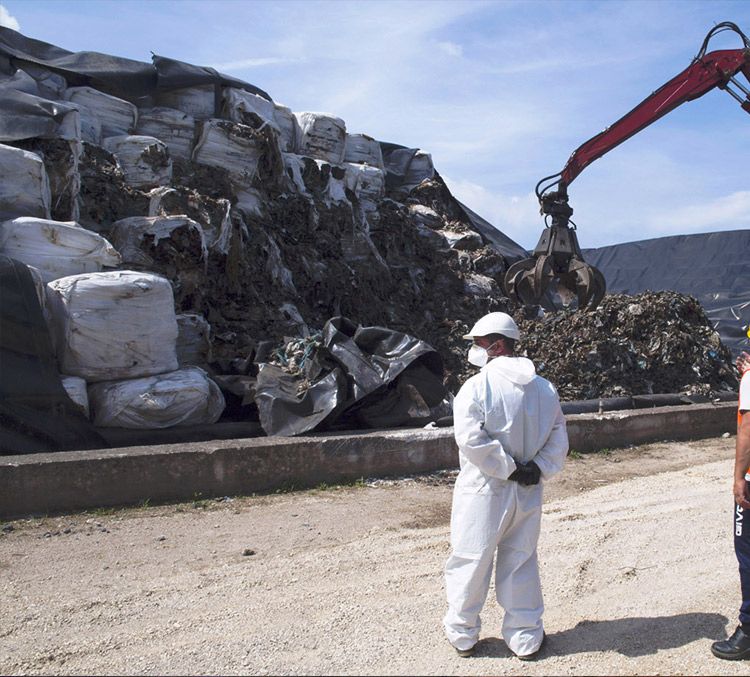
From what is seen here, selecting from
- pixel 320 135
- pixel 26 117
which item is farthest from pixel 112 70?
pixel 26 117

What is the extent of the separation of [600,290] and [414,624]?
5.15 metres

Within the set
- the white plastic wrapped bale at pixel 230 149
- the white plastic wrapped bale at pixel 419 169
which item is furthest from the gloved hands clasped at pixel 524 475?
the white plastic wrapped bale at pixel 419 169

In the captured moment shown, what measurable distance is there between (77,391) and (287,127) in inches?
251

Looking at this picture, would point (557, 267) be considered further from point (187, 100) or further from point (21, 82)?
point (21, 82)

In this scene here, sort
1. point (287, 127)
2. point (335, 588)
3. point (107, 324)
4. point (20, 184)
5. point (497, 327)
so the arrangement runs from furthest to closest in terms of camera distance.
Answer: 1. point (287, 127)
2. point (20, 184)
3. point (107, 324)
4. point (335, 588)
5. point (497, 327)

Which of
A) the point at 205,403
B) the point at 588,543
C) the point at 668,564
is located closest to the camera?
the point at 668,564

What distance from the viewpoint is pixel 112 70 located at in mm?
9062

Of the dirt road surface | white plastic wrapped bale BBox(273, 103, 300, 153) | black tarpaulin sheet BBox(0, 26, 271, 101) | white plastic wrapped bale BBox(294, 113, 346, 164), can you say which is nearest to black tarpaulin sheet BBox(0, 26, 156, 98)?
black tarpaulin sheet BBox(0, 26, 271, 101)

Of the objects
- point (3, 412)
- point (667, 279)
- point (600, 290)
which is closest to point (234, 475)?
point (3, 412)

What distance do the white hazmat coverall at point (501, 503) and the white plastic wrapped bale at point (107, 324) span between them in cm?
307

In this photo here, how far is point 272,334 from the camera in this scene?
7.81m

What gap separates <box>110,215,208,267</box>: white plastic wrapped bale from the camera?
6.59 m

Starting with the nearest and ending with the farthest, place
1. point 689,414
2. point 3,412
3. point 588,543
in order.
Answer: point 588,543, point 3,412, point 689,414

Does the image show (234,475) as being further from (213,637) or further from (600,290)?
(600,290)
